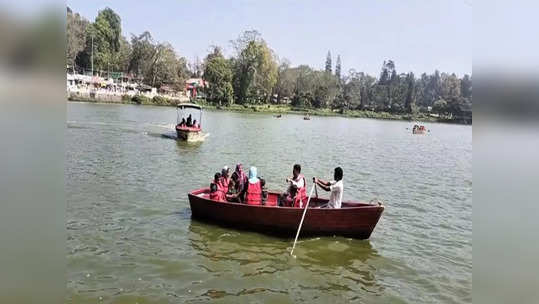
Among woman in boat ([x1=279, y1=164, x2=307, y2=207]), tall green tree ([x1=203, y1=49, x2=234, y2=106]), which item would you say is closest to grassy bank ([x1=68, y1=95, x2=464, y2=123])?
tall green tree ([x1=203, y1=49, x2=234, y2=106])

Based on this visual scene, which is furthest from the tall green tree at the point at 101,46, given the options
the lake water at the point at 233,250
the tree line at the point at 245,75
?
the lake water at the point at 233,250

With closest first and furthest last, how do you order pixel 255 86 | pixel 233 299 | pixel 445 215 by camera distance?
pixel 233 299 < pixel 445 215 < pixel 255 86

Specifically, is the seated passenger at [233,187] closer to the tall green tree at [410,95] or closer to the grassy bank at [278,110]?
the grassy bank at [278,110]

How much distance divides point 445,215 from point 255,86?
3405 inches

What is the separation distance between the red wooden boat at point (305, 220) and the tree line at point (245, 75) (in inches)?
3080

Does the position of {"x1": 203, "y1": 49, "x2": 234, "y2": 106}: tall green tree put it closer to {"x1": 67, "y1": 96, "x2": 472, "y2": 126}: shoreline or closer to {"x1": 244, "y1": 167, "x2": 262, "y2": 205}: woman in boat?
{"x1": 67, "y1": 96, "x2": 472, "y2": 126}: shoreline

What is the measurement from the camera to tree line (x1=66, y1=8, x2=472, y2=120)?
9556 centimetres

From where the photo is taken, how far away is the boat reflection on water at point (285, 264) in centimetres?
919

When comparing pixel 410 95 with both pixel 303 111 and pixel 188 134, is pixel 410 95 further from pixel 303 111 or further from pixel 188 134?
pixel 188 134

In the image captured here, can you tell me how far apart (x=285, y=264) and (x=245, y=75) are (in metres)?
90.3

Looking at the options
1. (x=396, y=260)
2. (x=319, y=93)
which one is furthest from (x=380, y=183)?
(x=319, y=93)

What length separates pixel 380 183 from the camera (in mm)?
23312

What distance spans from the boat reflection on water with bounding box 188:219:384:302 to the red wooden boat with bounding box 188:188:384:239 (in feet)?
0.74
